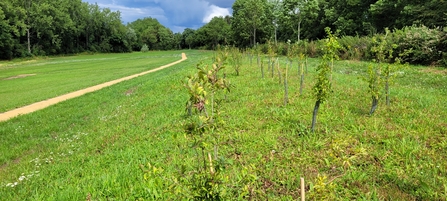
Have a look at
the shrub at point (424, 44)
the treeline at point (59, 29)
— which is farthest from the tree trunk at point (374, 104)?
the treeline at point (59, 29)

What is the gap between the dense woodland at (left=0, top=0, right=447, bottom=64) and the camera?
27891 millimetres

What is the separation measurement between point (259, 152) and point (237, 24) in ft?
203

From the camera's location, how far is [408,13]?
26906 millimetres

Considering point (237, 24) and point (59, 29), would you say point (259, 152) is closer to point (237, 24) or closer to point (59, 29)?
point (237, 24)

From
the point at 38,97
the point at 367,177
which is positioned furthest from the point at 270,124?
the point at 38,97

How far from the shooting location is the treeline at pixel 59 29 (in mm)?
54156

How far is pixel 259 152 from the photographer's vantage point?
4488 millimetres

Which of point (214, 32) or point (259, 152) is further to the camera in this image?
point (214, 32)

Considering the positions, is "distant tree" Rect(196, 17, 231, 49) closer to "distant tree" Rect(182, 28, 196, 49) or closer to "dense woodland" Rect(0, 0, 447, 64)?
"dense woodland" Rect(0, 0, 447, 64)

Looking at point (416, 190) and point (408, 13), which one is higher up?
point (408, 13)

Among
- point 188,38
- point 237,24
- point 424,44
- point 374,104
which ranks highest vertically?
point 188,38

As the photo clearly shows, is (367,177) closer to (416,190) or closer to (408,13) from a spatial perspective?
(416,190)

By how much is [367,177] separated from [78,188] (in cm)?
403

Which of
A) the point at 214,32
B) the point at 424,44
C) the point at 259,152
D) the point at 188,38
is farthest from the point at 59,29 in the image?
the point at 259,152
